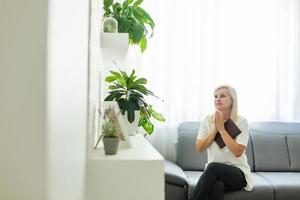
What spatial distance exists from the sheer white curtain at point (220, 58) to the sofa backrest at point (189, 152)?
0.17 metres

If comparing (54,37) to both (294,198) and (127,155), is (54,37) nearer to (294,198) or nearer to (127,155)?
(127,155)

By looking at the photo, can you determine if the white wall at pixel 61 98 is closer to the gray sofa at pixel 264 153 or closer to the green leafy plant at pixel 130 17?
the green leafy plant at pixel 130 17

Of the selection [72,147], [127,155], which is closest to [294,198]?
[127,155]

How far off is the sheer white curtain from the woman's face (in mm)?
859

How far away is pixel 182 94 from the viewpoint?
3.69m

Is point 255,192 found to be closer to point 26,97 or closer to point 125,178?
point 125,178

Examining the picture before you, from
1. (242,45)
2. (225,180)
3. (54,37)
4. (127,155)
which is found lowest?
(225,180)

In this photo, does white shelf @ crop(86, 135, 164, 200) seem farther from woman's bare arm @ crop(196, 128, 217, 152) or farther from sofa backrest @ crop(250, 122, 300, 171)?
sofa backrest @ crop(250, 122, 300, 171)

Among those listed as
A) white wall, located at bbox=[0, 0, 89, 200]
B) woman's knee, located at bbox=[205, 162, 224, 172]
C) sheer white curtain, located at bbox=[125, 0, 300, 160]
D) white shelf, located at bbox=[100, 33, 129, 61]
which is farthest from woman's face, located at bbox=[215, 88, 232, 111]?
white wall, located at bbox=[0, 0, 89, 200]

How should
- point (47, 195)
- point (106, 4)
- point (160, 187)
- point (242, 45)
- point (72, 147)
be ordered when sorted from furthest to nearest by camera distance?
point (242, 45)
point (106, 4)
point (160, 187)
point (72, 147)
point (47, 195)

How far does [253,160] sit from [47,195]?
3.19 metres

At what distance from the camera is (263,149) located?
11.6 ft

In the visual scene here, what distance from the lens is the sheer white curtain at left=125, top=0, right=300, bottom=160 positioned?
3.68 metres

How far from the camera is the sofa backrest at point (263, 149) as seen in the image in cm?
348
